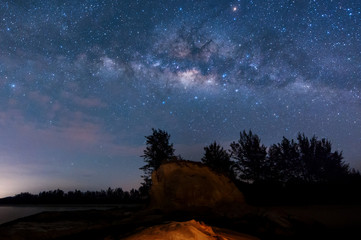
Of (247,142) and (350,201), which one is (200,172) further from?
(247,142)

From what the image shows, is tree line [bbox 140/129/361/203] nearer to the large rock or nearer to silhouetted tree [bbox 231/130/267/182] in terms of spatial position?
silhouetted tree [bbox 231/130/267/182]

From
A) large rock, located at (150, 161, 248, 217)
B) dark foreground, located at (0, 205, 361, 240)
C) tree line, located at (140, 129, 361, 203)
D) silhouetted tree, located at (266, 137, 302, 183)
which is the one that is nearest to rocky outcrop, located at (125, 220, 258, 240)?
dark foreground, located at (0, 205, 361, 240)

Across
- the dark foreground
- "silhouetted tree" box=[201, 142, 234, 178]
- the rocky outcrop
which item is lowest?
the dark foreground

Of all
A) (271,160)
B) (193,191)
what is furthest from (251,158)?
(193,191)

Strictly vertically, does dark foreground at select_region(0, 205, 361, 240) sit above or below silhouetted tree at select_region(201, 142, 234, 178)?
below

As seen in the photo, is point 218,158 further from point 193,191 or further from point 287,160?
point 193,191

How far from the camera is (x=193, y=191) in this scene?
9305 millimetres

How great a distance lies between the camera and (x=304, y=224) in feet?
23.0

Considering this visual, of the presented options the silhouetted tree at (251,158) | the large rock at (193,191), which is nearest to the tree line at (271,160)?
the silhouetted tree at (251,158)

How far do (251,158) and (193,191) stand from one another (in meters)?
18.2

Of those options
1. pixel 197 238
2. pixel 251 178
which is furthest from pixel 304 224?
pixel 251 178

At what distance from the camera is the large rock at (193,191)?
29.3ft

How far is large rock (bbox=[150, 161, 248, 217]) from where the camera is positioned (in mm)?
8930

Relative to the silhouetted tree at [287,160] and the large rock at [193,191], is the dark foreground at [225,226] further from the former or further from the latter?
the silhouetted tree at [287,160]
